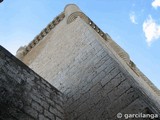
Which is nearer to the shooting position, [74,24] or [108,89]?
[108,89]

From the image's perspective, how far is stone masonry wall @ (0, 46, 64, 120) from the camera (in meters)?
4.53

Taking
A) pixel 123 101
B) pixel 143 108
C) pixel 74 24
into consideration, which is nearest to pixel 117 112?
pixel 123 101

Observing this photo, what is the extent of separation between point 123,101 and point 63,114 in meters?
1.63

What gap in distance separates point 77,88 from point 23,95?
1368 millimetres

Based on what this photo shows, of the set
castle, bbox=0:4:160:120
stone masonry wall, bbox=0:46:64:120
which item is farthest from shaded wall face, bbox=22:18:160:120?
stone masonry wall, bbox=0:46:64:120

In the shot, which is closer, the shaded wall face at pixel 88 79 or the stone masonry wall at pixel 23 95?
the stone masonry wall at pixel 23 95

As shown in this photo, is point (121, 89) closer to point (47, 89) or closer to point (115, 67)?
point (115, 67)

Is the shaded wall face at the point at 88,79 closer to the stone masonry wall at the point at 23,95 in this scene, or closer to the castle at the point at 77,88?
the castle at the point at 77,88

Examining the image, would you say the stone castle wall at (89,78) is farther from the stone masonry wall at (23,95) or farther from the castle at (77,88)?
the stone masonry wall at (23,95)

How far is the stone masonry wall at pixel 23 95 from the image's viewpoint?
453 cm

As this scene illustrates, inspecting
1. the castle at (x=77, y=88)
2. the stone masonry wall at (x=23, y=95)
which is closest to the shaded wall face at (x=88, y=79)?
the castle at (x=77, y=88)

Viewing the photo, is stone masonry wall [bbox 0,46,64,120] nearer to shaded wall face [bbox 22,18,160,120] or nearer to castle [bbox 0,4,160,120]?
castle [bbox 0,4,160,120]

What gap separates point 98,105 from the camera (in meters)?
5.05

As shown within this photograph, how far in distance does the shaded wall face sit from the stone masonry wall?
1.31ft
